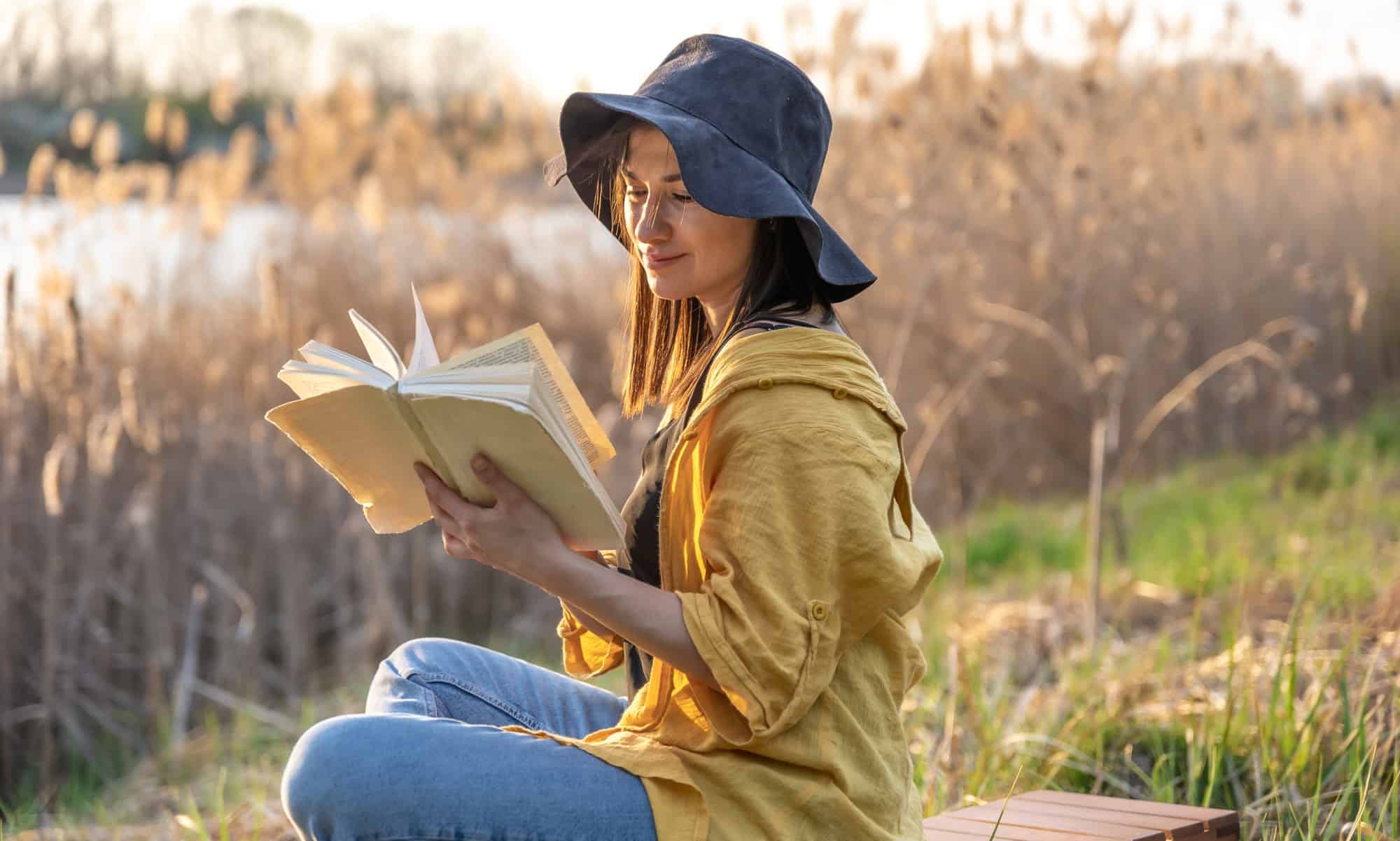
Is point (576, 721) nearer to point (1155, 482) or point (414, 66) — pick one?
point (1155, 482)

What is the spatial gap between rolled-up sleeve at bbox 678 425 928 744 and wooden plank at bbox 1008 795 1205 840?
844 mm

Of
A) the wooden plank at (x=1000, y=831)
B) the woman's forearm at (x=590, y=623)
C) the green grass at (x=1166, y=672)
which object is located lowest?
the green grass at (x=1166, y=672)

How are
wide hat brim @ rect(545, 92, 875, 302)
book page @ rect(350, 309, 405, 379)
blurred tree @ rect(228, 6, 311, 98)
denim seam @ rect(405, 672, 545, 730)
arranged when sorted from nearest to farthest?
book page @ rect(350, 309, 405, 379)
wide hat brim @ rect(545, 92, 875, 302)
denim seam @ rect(405, 672, 545, 730)
blurred tree @ rect(228, 6, 311, 98)

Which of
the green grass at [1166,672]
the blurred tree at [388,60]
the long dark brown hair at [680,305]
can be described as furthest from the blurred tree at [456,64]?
the long dark brown hair at [680,305]

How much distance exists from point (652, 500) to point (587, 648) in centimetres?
40

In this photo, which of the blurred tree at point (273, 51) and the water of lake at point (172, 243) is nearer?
the water of lake at point (172, 243)

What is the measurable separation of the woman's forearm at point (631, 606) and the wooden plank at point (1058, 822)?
31.2 inches

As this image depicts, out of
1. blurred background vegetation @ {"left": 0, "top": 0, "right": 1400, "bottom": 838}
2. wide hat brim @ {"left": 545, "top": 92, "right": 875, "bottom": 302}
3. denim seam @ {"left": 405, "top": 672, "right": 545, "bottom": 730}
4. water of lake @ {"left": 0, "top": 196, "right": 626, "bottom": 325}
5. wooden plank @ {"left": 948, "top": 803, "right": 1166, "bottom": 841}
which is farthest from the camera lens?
water of lake @ {"left": 0, "top": 196, "right": 626, "bottom": 325}

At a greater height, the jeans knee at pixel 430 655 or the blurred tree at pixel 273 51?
the blurred tree at pixel 273 51

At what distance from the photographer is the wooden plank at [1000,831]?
7.14ft

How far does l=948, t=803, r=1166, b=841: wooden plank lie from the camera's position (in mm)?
2162

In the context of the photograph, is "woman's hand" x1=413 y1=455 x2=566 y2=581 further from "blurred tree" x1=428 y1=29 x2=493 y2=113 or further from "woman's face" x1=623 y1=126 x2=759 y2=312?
"blurred tree" x1=428 y1=29 x2=493 y2=113

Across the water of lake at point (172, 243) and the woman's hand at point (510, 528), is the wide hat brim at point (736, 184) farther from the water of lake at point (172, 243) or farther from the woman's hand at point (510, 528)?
the water of lake at point (172, 243)

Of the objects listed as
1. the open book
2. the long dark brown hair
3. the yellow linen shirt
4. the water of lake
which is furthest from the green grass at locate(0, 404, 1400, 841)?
the water of lake
